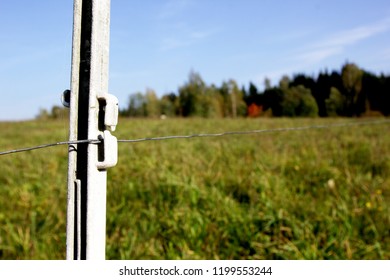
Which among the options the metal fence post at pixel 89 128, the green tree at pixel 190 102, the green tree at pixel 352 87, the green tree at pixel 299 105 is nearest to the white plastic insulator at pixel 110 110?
the metal fence post at pixel 89 128

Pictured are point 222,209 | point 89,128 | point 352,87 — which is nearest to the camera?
point 89,128

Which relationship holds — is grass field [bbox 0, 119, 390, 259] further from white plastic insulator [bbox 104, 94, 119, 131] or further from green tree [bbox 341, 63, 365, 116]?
white plastic insulator [bbox 104, 94, 119, 131]

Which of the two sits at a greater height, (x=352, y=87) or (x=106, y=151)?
(x=352, y=87)

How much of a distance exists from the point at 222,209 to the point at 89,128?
5.77ft

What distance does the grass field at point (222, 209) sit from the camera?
78.4 inches

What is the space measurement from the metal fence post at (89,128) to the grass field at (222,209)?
4.27 feet

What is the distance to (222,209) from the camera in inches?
91.4

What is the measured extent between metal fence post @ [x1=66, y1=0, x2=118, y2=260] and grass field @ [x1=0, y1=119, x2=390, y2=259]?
1.30 m

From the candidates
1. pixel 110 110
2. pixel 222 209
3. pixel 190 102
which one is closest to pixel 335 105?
pixel 222 209

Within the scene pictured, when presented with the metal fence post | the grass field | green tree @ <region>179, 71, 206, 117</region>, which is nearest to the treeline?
the grass field

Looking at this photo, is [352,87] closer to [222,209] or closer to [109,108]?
[222,209]

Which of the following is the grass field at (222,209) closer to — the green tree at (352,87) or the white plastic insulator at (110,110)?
the green tree at (352,87)
